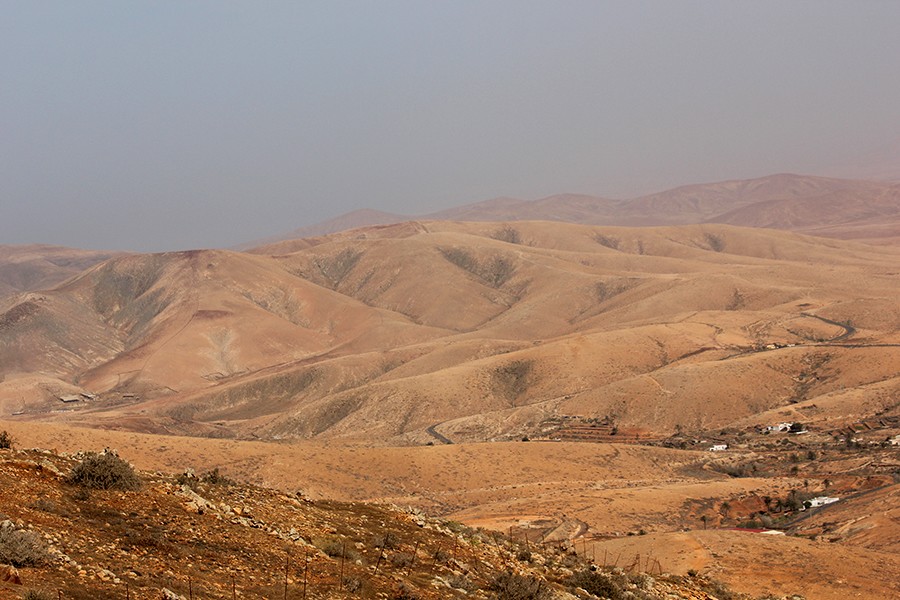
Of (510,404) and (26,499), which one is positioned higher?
(26,499)

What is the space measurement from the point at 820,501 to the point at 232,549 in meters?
30.5

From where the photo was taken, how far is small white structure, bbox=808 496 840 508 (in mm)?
32222

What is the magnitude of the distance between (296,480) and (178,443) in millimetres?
8976

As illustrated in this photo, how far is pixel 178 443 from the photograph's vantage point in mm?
42438

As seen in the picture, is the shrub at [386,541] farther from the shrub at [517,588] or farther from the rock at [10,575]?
the rock at [10,575]

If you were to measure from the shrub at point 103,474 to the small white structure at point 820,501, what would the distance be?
30208mm

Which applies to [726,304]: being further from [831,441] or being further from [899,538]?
[899,538]

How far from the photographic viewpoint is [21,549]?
8109 millimetres

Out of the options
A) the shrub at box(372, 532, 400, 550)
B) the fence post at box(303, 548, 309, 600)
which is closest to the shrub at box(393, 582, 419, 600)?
the fence post at box(303, 548, 309, 600)

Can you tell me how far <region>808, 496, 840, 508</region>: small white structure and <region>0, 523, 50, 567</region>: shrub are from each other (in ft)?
106

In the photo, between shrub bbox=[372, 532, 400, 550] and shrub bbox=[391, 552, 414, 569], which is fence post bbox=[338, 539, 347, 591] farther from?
shrub bbox=[391, 552, 414, 569]

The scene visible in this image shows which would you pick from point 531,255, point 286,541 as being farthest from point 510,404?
point 531,255

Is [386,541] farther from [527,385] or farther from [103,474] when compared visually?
[527,385]

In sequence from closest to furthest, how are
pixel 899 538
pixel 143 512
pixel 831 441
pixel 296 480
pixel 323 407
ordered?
1. pixel 143 512
2. pixel 899 538
3. pixel 296 480
4. pixel 831 441
5. pixel 323 407
